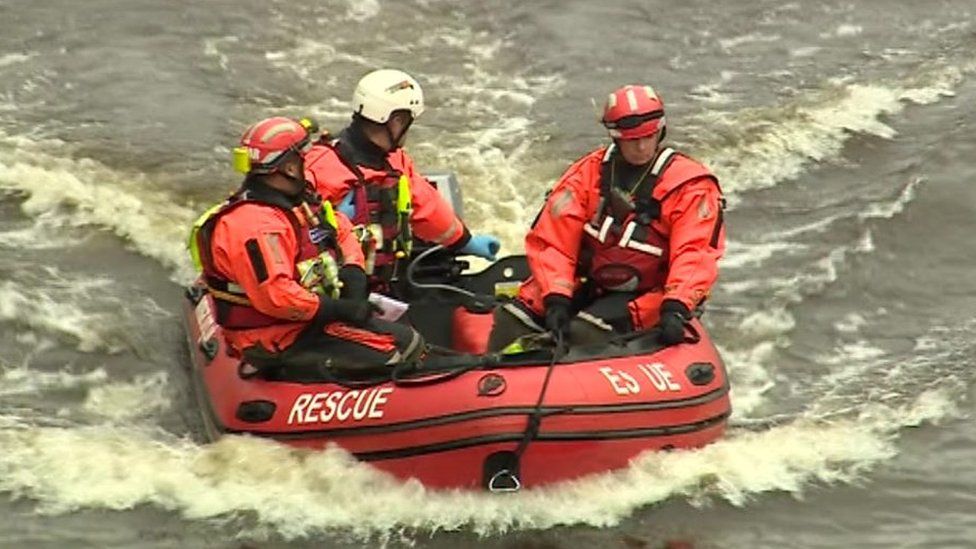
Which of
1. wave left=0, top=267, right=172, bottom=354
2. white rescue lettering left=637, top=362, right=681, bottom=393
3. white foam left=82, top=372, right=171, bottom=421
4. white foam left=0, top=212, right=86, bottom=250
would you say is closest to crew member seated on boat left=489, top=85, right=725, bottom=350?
white rescue lettering left=637, top=362, right=681, bottom=393

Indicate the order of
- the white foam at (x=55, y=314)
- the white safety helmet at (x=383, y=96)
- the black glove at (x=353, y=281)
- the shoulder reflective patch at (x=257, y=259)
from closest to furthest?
the shoulder reflective patch at (x=257, y=259)
the black glove at (x=353, y=281)
the white safety helmet at (x=383, y=96)
the white foam at (x=55, y=314)

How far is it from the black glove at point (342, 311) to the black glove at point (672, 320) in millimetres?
1328

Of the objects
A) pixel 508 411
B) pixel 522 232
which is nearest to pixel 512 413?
pixel 508 411

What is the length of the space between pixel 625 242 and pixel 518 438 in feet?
4.16

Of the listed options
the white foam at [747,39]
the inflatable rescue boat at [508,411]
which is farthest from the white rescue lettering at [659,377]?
the white foam at [747,39]

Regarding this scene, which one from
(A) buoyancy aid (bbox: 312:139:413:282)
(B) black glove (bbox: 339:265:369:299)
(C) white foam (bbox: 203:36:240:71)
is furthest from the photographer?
(C) white foam (bbox: 203:36:240:71)

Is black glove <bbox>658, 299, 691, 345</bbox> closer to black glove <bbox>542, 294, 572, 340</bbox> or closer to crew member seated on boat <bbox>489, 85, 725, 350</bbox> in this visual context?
crew member seated on boat <bbox>489, 85, 725, 350</bbox>

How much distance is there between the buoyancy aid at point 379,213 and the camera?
8.07m

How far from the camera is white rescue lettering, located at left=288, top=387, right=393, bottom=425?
285 inches

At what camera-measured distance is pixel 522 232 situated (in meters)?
11.1

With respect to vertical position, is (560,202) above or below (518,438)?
above

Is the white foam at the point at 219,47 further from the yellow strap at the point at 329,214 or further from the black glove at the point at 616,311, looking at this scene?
the black glove at the point at 616,311

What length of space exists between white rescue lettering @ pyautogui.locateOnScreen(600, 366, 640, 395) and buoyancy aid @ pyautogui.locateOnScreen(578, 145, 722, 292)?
70cm

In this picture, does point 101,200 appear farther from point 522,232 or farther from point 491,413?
point 491,413
